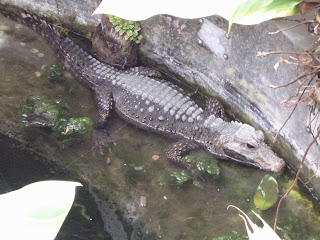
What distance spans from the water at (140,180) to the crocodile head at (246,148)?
0.28 feet

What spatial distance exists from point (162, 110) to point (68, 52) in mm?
1017

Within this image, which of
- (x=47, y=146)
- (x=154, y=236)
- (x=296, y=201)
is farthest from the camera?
(x=47, y=146)

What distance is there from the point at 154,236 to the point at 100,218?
377mm

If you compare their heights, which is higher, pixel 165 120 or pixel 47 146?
pixel 165 120

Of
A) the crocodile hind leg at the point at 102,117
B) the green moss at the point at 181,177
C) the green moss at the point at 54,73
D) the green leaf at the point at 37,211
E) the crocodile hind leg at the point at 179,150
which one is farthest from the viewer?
the green moss at the point at 54,73

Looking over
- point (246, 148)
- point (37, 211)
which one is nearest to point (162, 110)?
point (246, 148)

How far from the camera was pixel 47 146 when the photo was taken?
11.7ft

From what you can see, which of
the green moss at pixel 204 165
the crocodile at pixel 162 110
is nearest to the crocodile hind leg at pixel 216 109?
the crocodile at pixel 162 110

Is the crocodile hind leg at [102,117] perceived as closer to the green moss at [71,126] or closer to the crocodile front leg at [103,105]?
the crocodile front leg at [103,105]

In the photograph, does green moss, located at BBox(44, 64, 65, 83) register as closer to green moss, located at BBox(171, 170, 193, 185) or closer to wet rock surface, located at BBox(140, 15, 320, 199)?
wet rock surface, located at BBox(140, 15, 320, 199)

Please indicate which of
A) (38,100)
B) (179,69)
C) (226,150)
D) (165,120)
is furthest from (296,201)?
(38,100)

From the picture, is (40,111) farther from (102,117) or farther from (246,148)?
(246,148)

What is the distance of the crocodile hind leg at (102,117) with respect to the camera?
371cm

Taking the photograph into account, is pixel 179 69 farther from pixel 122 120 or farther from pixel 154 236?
pixel 154 236
